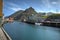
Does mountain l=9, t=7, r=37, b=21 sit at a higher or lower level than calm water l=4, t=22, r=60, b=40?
higher

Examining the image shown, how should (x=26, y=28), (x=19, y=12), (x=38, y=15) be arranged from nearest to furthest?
(x=19, y=12)
(x=38, y=15)
(x=26, y=28)

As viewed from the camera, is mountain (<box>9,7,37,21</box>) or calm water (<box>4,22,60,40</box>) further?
calm water (<box>4,22,60,40</box>)

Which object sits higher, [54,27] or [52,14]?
[52,14]

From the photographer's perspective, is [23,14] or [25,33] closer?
[23,14]

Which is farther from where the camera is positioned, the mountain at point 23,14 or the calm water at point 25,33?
the calm water at point 25,33

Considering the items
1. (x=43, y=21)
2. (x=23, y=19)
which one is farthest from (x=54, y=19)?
(x=23, y=19)

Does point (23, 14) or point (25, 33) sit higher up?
point (23, 14)

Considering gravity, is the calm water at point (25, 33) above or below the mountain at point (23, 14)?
below

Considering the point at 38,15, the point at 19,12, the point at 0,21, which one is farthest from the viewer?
the point at 38,15

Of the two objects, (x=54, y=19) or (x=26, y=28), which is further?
(x=26, y=28)

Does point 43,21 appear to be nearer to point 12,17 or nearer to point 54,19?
point 54,19

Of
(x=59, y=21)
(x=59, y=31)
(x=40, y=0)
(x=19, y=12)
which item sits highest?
(x=40, y=0)
